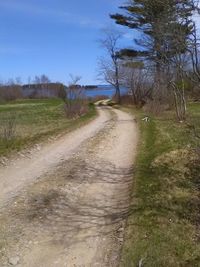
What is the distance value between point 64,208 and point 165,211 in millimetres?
1797

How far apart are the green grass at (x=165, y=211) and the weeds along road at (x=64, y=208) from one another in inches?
9.6

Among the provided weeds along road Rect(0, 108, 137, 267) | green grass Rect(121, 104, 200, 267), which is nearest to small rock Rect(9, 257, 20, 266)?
weeds along road Rect(0, 108, 137, 267)

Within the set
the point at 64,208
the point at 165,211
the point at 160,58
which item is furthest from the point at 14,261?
the point at 160,58

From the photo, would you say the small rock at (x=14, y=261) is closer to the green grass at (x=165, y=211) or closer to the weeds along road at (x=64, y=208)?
the weeds along road at (x=64, y=208)

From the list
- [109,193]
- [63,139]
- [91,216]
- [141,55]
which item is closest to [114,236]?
[91,216]

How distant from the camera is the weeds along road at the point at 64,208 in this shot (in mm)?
5891

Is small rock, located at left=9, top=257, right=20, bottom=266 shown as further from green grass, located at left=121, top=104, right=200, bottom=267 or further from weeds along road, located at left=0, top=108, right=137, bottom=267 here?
green grass, located at left=121, top=104, right=200, bottom=267

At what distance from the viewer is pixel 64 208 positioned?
25.9ft

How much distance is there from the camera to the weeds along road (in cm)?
589

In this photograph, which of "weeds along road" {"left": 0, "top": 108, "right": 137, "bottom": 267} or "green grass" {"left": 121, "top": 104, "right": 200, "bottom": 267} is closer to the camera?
"green grass" {"left": 121, "top": 104, "right": 200, "bottom": 267}

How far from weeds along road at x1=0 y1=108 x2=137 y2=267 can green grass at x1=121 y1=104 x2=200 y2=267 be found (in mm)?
244

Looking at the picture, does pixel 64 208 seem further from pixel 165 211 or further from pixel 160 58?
pixel 160 58

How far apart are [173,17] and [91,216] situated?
19.3ft

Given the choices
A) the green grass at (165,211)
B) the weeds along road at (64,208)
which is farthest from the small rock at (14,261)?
the green grass at (165,211)
